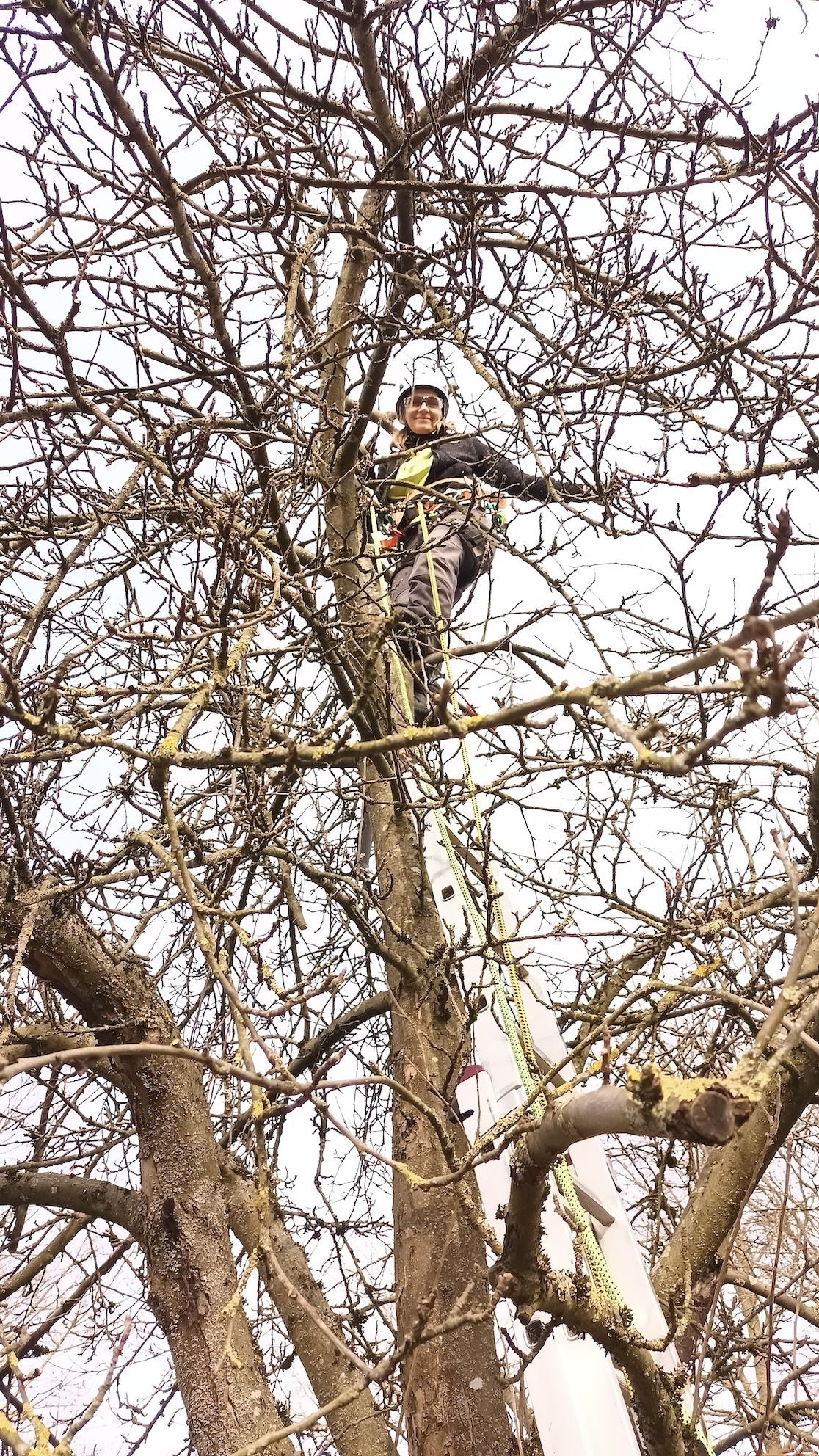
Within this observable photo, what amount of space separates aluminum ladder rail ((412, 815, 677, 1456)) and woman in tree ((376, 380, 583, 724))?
1213mm

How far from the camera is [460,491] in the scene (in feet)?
12.3

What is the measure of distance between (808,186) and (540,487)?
1.55m

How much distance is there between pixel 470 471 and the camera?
12.8 ft

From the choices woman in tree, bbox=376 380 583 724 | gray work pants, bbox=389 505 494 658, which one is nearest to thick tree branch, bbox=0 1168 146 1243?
woman in tree, bbox=376 380 583 724

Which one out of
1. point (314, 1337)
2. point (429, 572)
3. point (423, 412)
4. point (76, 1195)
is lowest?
point (314, 1337)

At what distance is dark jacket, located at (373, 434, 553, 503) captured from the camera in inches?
144

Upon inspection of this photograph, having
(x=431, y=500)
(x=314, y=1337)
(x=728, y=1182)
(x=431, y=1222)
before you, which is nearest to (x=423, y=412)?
(x=431, y=500)

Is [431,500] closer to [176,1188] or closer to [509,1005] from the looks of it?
[509,1005]

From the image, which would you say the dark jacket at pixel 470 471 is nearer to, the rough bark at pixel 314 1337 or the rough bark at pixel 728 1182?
the rough bark at pixel 728 1182

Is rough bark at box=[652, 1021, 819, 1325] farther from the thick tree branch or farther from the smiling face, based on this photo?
the smiling face

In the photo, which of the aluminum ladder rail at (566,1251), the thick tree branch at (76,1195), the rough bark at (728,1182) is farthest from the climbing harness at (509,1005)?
the thick tree branch at (76,1195)

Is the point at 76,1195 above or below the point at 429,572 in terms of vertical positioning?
below

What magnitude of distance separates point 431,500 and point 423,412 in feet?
2.67

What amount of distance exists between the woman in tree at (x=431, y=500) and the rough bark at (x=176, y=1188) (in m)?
1.35
